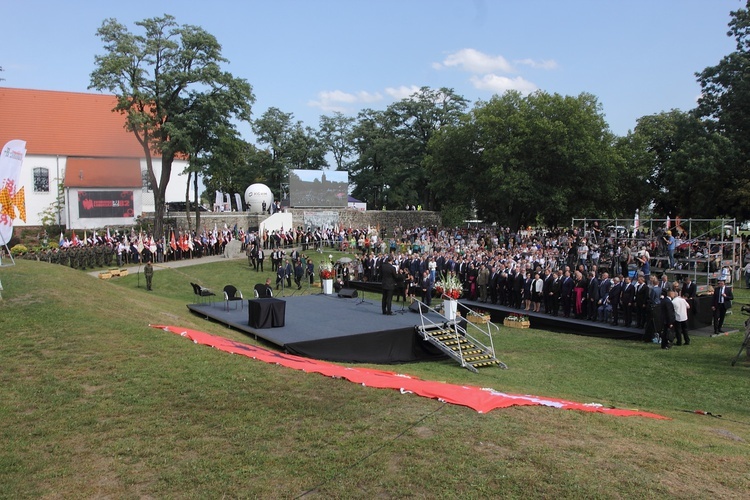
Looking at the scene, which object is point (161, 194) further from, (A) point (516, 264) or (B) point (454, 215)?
(B) point (454, 215)

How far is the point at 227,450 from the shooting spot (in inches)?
275

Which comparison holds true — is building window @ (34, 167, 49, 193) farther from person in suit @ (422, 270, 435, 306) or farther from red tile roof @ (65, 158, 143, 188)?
person in suit @ (422, 270, 435, 306)

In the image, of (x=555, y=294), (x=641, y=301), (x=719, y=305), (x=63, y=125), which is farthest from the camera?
(x=63, y=125)

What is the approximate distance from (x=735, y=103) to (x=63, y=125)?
48.7m

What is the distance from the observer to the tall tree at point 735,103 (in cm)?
3334

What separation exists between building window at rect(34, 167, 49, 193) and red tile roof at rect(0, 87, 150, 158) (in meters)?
1.32

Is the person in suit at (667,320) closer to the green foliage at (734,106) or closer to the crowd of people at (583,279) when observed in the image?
the crowd of people at (583,279)

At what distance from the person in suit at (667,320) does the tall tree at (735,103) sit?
20.4 meters

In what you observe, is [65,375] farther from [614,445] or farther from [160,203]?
[160,203]

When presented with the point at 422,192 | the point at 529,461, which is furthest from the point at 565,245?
the point at 422,192

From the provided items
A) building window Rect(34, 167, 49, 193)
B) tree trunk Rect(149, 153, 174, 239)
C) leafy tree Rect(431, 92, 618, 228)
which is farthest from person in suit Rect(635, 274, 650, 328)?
building window Rect(34, 167, 49, 193)

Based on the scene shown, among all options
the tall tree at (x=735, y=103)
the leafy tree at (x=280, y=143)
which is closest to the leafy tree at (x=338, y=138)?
the leafy tree at (x=280, y=143)

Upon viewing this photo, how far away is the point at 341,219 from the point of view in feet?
164

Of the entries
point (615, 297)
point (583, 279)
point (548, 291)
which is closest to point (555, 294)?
point (548, 291)
